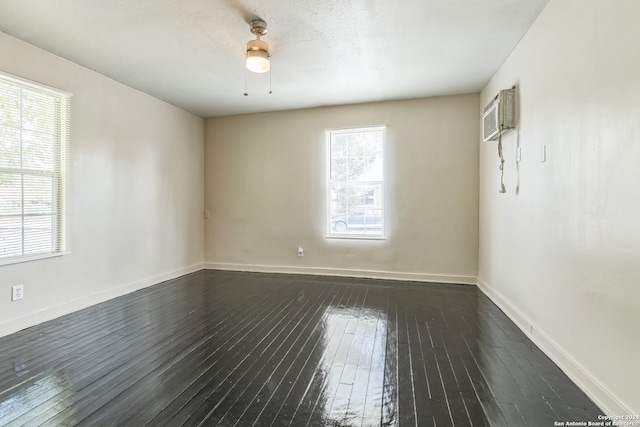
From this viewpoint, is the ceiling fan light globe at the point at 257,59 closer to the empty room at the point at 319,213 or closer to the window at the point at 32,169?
the empty room at the point at 319,213

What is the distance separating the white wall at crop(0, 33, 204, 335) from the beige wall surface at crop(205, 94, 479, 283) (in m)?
0.63

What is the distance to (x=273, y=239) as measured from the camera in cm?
505

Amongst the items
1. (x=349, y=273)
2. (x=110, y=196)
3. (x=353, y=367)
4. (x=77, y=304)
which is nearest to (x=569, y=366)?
(x=353, y=367)

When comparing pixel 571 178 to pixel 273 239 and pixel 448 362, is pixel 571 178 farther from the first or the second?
pixel 273 239

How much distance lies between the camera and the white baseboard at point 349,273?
4320mm

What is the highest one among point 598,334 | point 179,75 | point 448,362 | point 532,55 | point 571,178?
point 179,75

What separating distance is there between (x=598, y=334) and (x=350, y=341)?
1550mm

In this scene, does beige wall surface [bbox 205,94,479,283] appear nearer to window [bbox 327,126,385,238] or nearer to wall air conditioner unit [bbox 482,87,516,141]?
window [bbox 327,126,385,238]

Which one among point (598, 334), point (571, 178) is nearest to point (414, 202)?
point (571, 178)

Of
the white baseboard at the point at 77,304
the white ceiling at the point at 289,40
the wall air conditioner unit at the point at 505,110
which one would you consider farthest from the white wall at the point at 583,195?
the white baseboard at the point at 77,304

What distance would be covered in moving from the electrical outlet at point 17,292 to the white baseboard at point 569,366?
4.31 m

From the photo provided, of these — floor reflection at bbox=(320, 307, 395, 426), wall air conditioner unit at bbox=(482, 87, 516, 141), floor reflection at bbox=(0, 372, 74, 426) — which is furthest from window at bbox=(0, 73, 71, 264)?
wall air conditioner unit at bbox=(482, 87, 516, 141)

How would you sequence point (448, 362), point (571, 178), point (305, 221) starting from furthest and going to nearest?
1. point (305, 221)
2. point (448, 362)
3. point (571, 178)

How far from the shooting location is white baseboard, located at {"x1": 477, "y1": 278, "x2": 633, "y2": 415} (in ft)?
5.29
